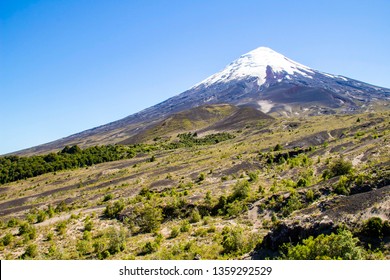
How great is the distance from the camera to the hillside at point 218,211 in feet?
50.4

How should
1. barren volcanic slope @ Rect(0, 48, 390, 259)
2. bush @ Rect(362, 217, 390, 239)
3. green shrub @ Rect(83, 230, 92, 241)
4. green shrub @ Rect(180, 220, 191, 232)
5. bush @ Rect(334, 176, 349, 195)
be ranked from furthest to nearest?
green shrub @ Rect(83, 230, 92, 241) < green shrub @ Rect(180, 220, 191, 232) < bush @ Rect(334, 176, 349, 195) < barren volcanic slope @ Rect(0, 48, 390, 259) < bush @ Rect(362, 217, 390, 239)

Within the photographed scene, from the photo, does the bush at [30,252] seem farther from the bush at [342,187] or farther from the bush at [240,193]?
the bush at [342,187]

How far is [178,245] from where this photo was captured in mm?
18875

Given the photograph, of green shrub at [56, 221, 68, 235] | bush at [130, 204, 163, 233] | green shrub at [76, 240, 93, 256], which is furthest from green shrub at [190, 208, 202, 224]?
green shrub at [56, 221, 68, 235]

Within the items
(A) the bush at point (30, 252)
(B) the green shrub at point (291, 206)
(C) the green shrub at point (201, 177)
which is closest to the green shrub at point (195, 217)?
(B) the green shrub at point (291, 206)

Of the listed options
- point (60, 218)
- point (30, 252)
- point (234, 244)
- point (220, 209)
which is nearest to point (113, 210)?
point (60, 218)

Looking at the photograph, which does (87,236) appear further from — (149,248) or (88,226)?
(149,248)

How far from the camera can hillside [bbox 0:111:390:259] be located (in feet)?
50.4

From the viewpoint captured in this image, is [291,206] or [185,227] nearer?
[291,206]

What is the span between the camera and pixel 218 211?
998 inches

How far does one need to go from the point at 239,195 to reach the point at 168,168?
75.4ft

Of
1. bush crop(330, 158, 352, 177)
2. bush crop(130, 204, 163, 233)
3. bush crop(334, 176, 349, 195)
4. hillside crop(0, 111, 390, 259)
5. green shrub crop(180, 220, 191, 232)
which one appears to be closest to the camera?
hillside crop(0, 111, 390, 259)

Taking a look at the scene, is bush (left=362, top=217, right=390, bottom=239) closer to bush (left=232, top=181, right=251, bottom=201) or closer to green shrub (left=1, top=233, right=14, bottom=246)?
bush (left=232, top=181, right=251, bottom=201)
